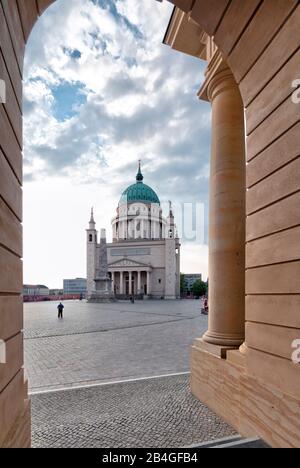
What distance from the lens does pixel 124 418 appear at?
5.46m

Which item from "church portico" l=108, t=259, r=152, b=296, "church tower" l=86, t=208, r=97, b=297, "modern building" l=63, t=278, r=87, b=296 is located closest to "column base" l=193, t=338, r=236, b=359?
"church portico" l=108, t=259, r=152, b=296

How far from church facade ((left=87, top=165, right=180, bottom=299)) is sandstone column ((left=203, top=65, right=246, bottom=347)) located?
233 feet

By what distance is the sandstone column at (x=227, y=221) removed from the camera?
6105 mm

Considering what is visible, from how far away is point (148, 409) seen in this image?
19.2ft

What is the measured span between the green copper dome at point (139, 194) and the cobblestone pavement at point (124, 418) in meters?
86.4

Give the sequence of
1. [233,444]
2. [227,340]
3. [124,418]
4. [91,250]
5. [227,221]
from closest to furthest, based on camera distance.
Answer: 1. [233,444]
2. [124,418]
3. [227,340]
4. [227,221]
5. [91,250]

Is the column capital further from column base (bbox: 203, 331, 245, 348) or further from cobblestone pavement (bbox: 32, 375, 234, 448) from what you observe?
cobblestone pavement (bbox: 32, 375, 234, 448)

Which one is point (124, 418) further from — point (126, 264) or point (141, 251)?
point (141, 251)

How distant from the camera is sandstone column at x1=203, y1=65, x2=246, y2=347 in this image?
611cm

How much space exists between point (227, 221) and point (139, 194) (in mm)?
87936

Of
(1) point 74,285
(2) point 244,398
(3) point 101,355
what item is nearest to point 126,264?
(3) point 101,355

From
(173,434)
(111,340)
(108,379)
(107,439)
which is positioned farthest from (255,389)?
(111,340)

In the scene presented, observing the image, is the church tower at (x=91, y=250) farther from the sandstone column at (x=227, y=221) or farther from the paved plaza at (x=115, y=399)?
the sandstone column at (x=227, y=221)
